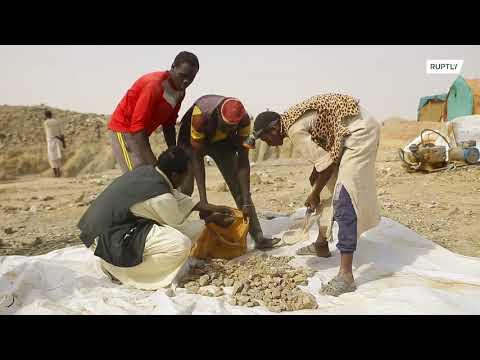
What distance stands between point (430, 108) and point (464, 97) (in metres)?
4.09

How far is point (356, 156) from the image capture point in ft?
9.95

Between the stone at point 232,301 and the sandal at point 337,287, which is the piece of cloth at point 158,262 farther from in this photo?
the sandal at point 337,287

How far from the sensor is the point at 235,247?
3826 millimetres

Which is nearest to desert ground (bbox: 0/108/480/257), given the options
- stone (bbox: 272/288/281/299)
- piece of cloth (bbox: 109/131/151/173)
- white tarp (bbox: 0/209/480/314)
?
white tarp (bbox: 0/209/480/314)

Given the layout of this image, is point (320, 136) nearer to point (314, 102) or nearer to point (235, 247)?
point (314, 102)

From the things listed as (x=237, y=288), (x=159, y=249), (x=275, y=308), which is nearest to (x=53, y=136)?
(x=159, y=249)

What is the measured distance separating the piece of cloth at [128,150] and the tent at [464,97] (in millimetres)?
10241

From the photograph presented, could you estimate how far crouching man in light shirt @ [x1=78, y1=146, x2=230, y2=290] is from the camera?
2.99 meters

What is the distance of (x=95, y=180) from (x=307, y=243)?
7973mm

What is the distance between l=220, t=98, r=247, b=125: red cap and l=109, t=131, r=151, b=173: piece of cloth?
0.72 metres

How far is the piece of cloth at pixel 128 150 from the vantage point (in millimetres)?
3592

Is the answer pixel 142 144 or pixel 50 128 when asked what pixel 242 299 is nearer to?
pixel 142 144

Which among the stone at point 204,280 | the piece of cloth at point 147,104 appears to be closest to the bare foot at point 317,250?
the stone at point 204,280

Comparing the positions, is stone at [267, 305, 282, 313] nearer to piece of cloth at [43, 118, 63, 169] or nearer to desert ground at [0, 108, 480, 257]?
desert ground at [0, 108, 480, 257]
